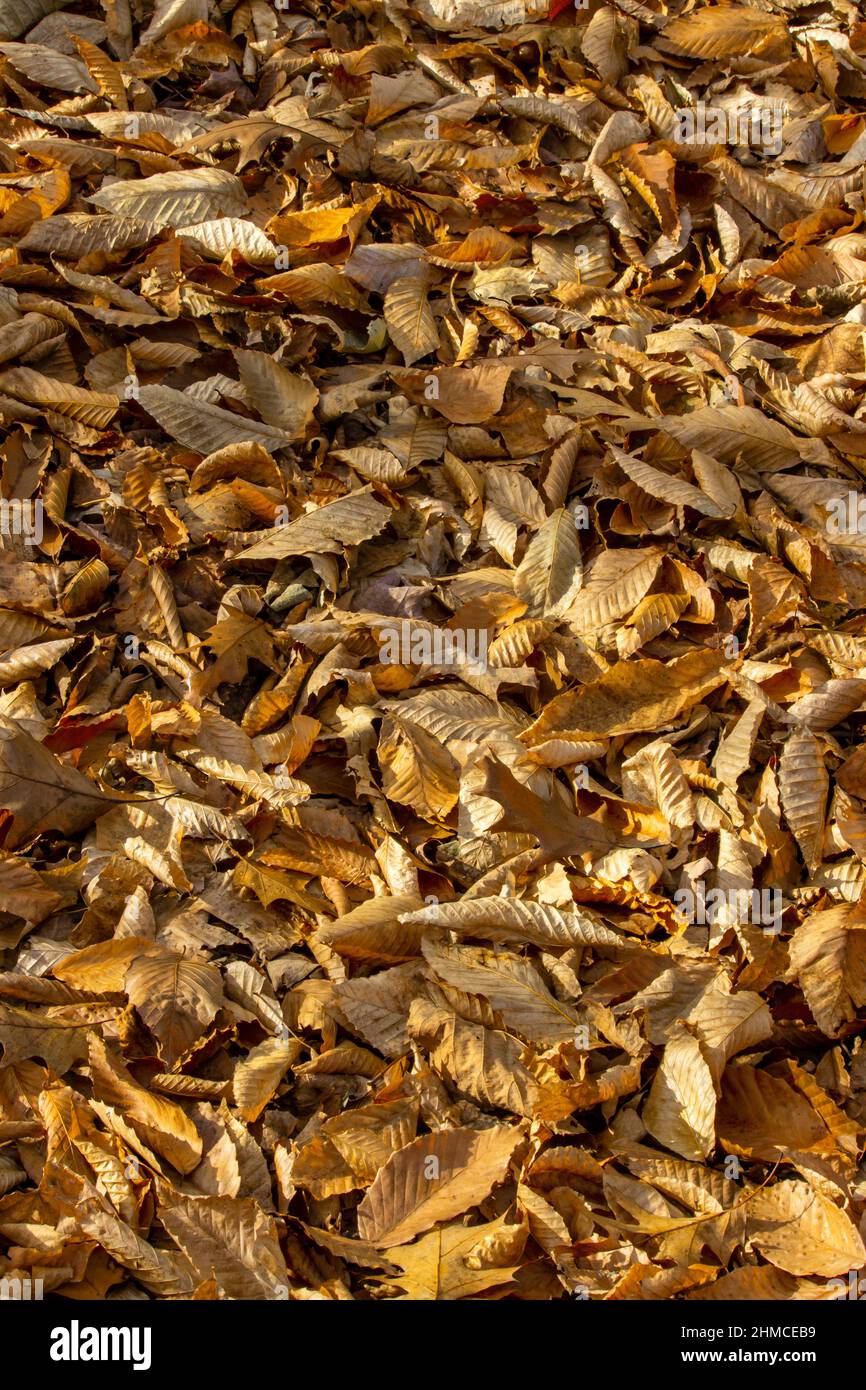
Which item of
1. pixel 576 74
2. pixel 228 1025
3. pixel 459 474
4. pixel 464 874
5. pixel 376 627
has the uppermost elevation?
pixel 576 74

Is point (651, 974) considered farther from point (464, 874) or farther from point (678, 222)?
point (678, 222)

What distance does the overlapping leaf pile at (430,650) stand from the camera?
2.07 meters

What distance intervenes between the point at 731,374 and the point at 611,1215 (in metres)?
2.10

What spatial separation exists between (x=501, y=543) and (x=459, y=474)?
0.24 metres

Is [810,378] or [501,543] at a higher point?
[810,378]

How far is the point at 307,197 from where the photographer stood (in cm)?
356

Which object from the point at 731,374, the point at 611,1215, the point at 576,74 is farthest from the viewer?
the point at 576,74

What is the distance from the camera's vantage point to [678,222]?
3.56 m

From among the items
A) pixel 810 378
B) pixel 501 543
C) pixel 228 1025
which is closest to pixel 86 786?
pixel 228 1025

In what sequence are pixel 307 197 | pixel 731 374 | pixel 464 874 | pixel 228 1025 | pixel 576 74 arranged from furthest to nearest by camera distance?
pixel 576 74 → pixel 307 197 → pixel 731 374 → pixel 464 874 → pixel 228 1025

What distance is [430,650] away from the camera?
9.05 ft

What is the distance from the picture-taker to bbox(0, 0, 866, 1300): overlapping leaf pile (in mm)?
2066

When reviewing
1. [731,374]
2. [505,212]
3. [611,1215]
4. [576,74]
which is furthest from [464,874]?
[576,74]

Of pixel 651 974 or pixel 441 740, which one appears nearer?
pixel 651 974
